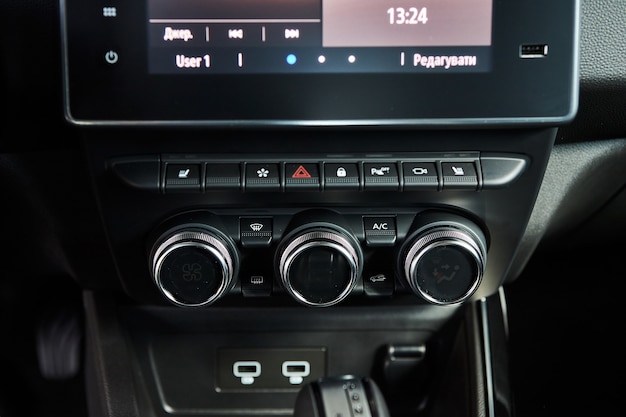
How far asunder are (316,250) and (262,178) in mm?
98

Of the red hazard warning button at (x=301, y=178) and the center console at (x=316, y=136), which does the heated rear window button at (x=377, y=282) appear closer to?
the center console at (x=316, y=136)

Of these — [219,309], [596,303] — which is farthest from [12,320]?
[596,303]

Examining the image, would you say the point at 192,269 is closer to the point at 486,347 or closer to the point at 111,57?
the point at 111,57

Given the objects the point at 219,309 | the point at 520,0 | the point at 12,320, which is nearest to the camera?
the point at 520,0

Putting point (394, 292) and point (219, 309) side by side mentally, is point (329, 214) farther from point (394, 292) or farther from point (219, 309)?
point (219, 309)

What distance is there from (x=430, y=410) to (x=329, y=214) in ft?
1.29

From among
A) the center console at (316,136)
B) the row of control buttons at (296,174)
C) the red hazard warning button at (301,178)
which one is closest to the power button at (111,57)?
the center console at (316,136)

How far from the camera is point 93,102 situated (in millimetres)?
760

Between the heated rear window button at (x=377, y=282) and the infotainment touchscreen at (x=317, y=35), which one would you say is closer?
the infotainment touchscreen at (x=317, y=35)

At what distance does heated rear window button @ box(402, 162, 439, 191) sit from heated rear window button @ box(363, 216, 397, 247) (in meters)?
0.07

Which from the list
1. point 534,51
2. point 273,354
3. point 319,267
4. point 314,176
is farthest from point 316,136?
point 273,354

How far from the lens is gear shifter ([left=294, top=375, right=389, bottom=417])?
904 millimetres

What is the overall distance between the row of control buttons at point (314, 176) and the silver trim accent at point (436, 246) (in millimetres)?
54

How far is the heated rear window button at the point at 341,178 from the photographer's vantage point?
2.60 feet
